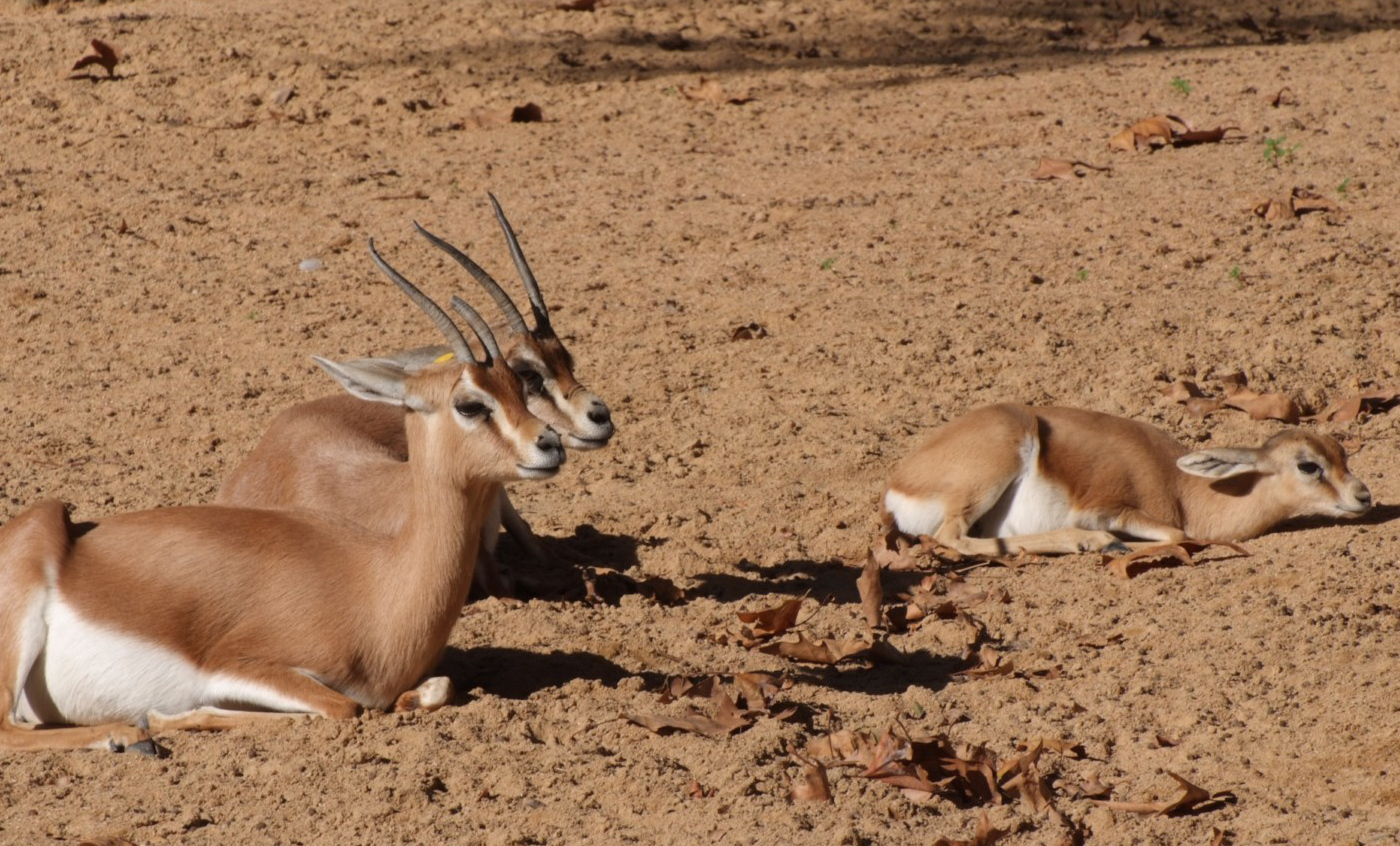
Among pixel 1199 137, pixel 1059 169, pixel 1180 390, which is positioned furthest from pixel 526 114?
pixel 1180 390

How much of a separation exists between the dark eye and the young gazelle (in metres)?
0.98

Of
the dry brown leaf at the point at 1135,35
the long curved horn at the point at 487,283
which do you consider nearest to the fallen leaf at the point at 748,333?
the long curved horn at the point at 487,283

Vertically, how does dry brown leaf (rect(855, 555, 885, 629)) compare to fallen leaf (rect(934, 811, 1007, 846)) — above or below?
below

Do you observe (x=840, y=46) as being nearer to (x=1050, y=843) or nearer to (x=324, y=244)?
(x=324, y=244)

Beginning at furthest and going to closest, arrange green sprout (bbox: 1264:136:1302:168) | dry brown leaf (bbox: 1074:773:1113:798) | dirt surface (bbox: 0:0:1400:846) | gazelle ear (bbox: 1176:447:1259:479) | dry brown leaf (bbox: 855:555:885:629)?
green sprout (bbox: 1264:136:1302:168) < gazelle ear (bbox: 1176:447:1259:479) < dry brown leaf (bbox: 855:555:885:629) < dirt surface (bbox: 0:0:1400:846) < dry brown leaf (bbox: 1074:773:1113:798)

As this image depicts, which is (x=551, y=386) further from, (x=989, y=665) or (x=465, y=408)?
(x=989, y=665)

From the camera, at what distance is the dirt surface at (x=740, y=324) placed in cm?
477

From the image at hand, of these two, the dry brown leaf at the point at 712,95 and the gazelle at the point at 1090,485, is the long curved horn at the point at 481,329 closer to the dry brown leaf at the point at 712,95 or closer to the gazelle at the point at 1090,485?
the gazelle at the point at 1090,485

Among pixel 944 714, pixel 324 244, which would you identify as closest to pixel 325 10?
pixel 324 244

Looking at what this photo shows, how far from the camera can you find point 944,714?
5.30 meters

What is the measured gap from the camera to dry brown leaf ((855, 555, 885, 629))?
20.5 ft

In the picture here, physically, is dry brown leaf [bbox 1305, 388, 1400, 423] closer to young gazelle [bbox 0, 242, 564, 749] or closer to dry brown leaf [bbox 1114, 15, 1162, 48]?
young gazelle [bbox 0, 242, 564, 749]

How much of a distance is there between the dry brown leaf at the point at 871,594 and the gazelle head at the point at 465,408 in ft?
5.32

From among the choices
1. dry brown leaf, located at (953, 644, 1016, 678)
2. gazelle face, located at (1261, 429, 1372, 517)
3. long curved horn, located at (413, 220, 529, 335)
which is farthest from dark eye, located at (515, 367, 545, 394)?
gazelle face, located at (1261, 429, 1372, 517)
